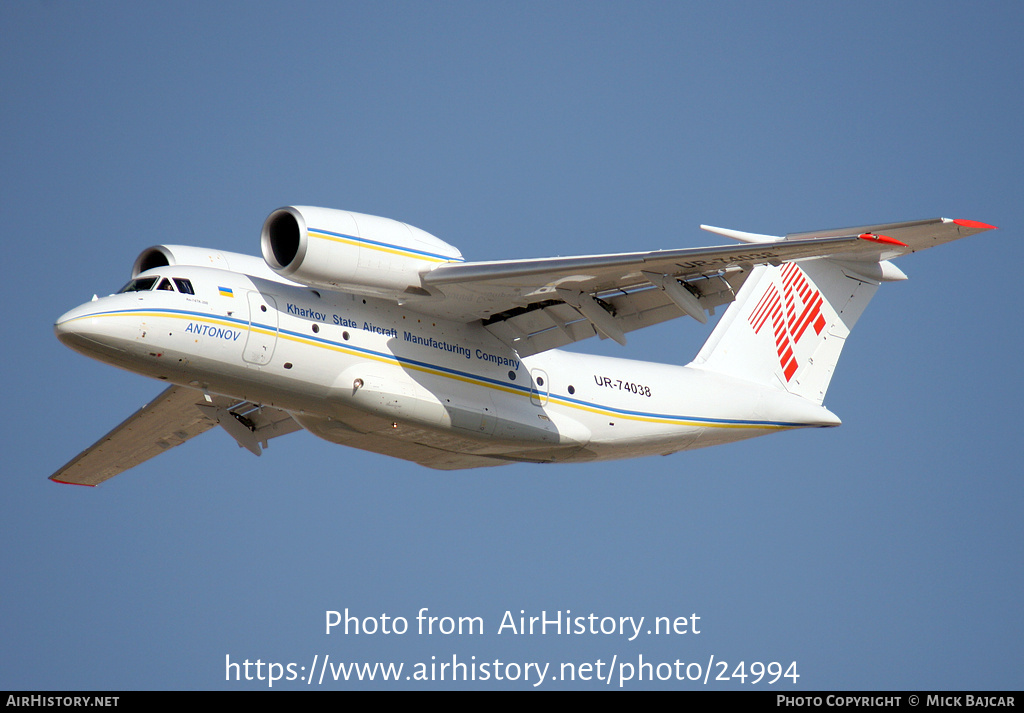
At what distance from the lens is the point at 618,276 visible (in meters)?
11.1

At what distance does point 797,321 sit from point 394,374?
16.7ft

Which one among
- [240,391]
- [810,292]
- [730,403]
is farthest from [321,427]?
[810,292]

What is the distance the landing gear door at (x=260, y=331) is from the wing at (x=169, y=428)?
7.16 feet

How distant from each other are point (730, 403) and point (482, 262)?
353cm

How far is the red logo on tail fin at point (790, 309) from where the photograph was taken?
14047 millimetres

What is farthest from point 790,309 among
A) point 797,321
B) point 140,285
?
point 140,285

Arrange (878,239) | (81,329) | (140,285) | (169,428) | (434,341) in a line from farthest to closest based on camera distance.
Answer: (169,428), (434,341), (140,285), (81,329), (878,239)

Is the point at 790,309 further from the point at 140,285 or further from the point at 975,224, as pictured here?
the point at 140,285

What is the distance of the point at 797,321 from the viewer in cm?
1413

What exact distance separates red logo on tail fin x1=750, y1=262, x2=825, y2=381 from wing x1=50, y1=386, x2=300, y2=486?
17.2 ft

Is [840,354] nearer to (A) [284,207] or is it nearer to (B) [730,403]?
(B) [730,403]

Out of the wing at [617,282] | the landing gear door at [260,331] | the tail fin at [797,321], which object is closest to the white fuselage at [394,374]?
the landing gear door at [260,331]

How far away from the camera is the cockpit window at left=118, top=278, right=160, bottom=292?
10594 mm

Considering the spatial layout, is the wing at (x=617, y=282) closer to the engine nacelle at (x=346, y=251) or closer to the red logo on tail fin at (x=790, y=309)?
the engine nacelle at (x=346, y=251)
